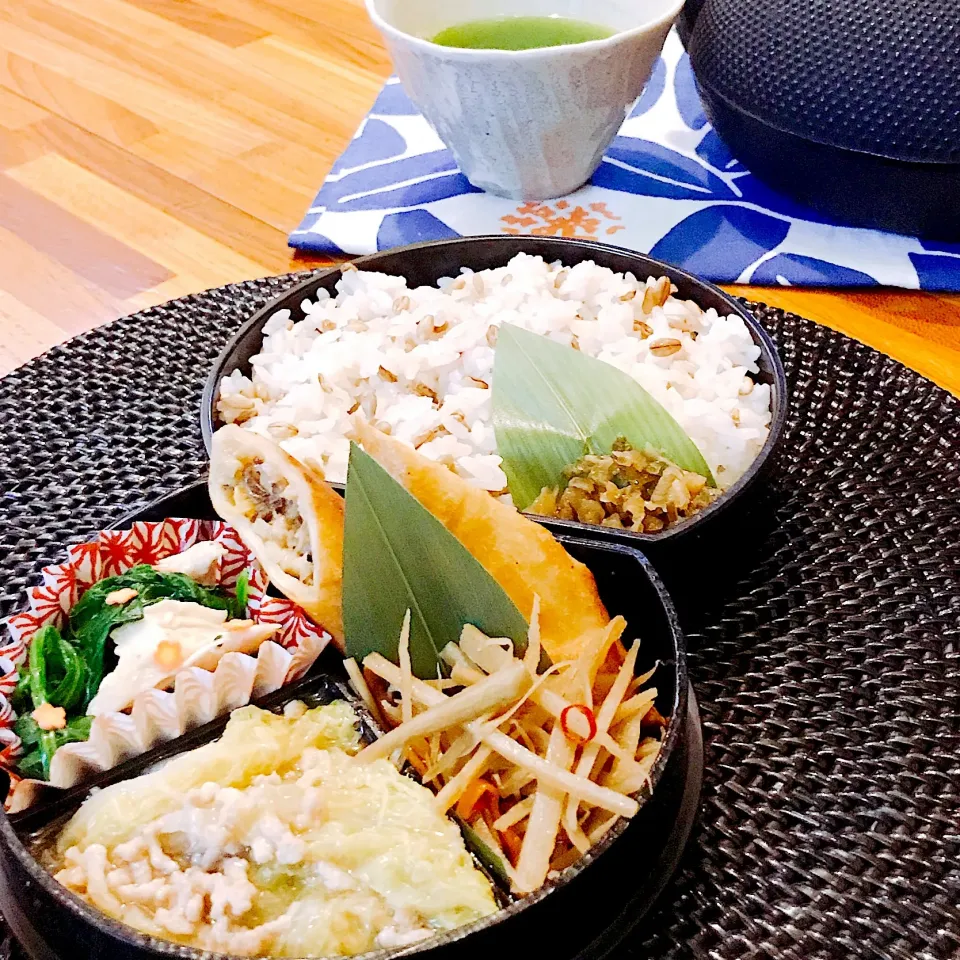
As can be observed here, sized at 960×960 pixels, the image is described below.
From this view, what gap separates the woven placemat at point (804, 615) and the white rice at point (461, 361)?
0.37ft

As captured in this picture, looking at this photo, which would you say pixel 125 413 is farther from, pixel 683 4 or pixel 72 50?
pixel 72 50

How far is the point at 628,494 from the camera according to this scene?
3.40 feet

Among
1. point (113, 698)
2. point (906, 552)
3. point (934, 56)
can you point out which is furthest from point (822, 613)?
point (934, 56)

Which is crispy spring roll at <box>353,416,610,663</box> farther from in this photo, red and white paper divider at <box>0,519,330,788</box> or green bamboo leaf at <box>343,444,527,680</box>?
red and white paper divider at <box>0,519,330,788</box>

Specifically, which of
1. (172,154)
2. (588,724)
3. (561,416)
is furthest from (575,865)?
(172,154)

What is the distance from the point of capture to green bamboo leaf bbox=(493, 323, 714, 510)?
3.69 ft

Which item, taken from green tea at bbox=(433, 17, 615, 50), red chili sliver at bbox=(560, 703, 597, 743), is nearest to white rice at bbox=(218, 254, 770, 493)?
red chili sliver at bbox=(560, 703, 597, 743)

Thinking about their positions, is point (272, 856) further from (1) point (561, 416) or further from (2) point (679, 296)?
(2) point (679, 296)

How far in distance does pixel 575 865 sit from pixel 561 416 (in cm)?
61

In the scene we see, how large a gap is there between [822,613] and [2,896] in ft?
2.56

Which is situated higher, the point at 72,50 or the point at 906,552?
the point at 72,50

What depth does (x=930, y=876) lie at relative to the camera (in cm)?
78

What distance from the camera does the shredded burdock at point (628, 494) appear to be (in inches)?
40.0

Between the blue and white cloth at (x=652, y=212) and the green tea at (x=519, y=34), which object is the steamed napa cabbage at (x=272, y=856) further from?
the green tea at (x=519, y=34)
